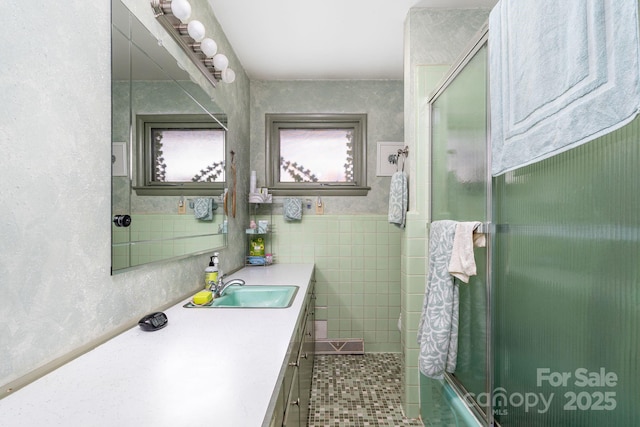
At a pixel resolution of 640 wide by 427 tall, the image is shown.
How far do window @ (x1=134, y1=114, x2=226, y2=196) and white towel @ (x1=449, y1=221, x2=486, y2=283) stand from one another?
127cm

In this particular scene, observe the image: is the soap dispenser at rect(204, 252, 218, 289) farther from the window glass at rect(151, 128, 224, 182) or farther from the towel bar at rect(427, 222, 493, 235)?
the towel bar at rect(427, 222, 493, 235)

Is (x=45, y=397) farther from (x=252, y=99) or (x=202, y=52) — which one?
(x=252, y=99)

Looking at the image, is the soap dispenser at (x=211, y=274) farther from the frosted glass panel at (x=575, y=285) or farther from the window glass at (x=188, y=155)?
the frosted glass panel at (x=575, y=285)

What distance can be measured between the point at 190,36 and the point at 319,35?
108 centimetres

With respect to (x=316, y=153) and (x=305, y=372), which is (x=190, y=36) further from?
(x=305, y=372)

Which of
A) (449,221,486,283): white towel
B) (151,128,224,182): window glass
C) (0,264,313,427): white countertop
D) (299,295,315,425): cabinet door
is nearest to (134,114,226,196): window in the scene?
(151,128,224,182): window glass

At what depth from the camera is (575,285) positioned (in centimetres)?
80

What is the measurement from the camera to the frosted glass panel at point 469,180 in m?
1.25

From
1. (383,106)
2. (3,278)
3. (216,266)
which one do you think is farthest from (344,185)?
(3,278)

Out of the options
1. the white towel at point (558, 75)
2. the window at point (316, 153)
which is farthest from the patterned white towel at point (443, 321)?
the window at point (316, 153)

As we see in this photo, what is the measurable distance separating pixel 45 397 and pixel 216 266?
3.81 ft

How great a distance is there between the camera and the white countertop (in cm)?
62

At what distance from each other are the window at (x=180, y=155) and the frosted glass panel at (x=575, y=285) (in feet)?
4.46

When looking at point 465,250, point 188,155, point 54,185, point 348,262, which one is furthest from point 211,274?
point 348,262
